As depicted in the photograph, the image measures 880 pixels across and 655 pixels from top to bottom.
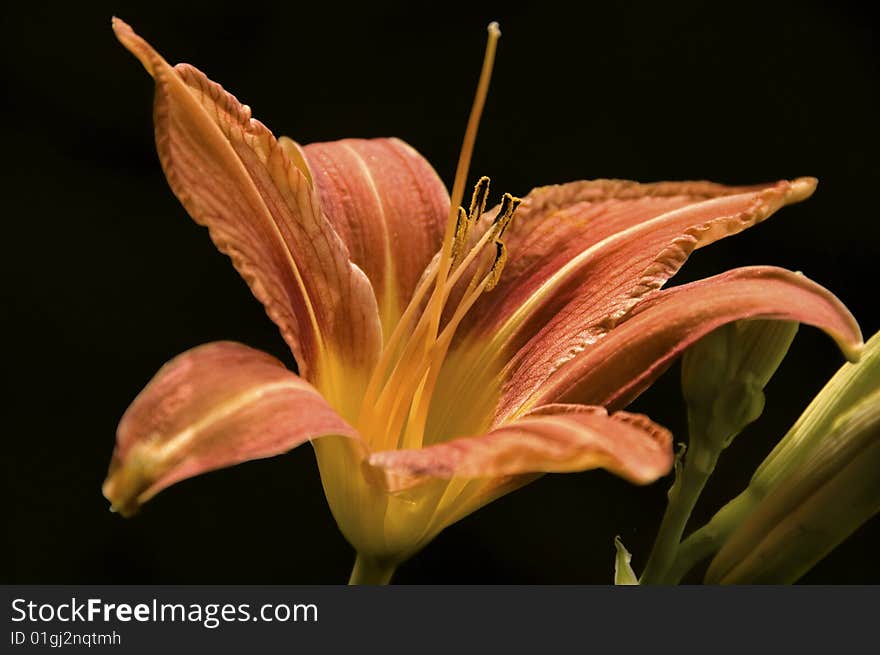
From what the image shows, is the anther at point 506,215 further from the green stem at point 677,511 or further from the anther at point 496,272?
the green stem at point 677,511

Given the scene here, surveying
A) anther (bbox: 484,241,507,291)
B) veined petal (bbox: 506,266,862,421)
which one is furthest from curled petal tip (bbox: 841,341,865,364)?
anther (bbox: 484,241,507,291)

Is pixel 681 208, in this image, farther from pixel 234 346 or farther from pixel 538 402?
pixel 234 346

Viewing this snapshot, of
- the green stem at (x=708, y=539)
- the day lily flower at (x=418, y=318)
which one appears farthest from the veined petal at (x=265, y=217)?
the green stem at (x=708, y=539)

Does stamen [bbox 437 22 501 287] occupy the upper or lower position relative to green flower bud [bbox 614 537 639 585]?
upper

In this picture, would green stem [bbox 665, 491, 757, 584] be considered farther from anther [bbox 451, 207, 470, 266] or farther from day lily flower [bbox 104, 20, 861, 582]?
anther [bbox 451, 207, 470, 266]

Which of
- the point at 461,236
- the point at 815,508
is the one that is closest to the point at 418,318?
the point at 461,236

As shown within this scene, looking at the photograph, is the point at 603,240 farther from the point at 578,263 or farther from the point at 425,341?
the point at 425,341
